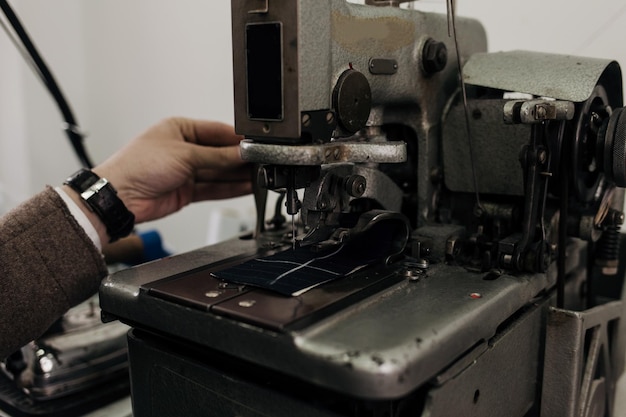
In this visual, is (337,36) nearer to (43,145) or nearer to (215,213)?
(215,213)

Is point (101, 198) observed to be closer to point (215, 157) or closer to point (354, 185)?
point (215, 157)

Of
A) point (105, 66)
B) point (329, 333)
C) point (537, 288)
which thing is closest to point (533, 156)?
point (537, 288)

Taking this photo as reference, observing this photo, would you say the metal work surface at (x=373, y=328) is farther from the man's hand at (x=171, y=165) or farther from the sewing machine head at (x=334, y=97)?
the man's hand at (x=171, y=165)

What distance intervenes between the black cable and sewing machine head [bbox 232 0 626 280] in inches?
30.6

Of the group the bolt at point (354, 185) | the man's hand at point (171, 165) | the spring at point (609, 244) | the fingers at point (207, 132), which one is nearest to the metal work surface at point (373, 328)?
the bolt at point (354, 185)

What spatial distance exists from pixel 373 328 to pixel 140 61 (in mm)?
2009

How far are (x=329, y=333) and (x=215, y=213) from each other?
1380mm

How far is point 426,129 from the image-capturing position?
40.7 inches

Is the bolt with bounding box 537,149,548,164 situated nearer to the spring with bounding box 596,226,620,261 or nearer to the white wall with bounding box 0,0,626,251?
the spring with bounding box 596,226,620,261

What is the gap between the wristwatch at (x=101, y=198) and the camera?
1.17 meters

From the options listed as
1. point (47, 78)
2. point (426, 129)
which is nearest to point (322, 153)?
point (426, 129)

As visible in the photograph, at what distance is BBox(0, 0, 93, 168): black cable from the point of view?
133 centimetres

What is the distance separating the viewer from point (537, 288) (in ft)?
2.95

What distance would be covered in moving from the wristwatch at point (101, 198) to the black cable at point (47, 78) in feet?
1.37
